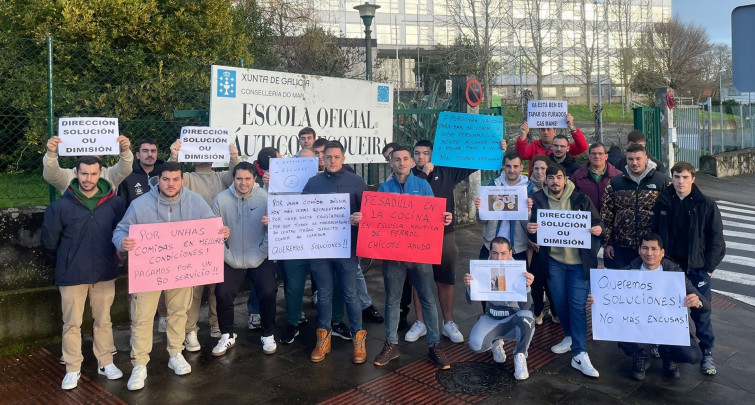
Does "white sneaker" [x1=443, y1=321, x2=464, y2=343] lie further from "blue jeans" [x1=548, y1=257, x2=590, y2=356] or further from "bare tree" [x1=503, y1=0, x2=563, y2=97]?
"bare tree" [x1=503, y1=0, x2=563, y2=97]

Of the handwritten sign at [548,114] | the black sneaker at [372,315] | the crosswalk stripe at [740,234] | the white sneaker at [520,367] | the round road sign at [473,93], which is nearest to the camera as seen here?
the white sneaker at [520,367]

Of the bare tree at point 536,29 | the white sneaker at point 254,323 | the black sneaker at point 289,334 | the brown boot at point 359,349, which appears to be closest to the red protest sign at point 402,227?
the brown boot at point 359,349

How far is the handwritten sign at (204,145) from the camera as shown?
6.04m

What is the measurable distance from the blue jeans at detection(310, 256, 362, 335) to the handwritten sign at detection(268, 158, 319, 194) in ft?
3.08

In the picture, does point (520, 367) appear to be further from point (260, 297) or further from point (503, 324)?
point (260, 297)

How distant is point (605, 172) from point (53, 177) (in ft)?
17.7

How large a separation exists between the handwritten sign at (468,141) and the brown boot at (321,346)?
217 cm

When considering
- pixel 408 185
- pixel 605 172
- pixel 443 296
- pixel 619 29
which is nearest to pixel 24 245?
pixel 408 185

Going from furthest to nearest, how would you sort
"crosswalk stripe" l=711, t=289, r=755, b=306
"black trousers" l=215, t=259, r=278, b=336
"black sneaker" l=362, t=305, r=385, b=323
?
"crosswalk stripe" l=711, t=289, r=755, b=306, "black sneaker" l=362, t=305, r=385, b=323, "black trousers" l=215, t=259, r=278, b=336

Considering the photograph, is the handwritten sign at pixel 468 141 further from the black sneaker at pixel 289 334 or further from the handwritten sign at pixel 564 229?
the black sneaker at pixel 289 334

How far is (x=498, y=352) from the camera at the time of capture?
5.34 m

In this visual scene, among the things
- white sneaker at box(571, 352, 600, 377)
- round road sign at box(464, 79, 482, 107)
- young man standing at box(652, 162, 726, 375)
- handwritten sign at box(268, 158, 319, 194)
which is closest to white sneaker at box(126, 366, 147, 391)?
handwritten sign at box(268, 158, 319, 194)

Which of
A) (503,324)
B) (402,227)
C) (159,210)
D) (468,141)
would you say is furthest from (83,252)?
(468,141)

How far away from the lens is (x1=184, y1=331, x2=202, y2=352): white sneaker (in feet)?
18.6
